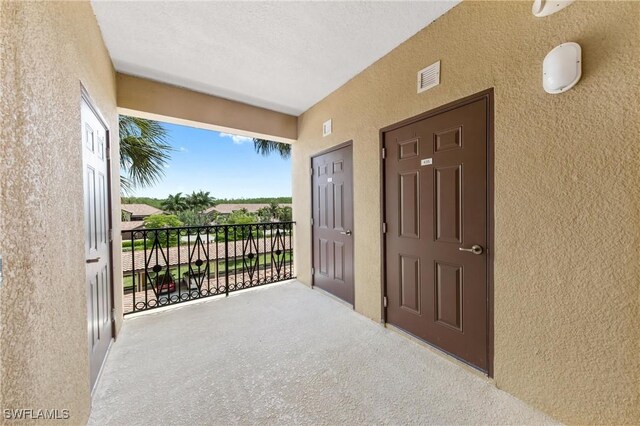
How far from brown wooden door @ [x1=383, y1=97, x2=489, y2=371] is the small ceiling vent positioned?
0.84 ft

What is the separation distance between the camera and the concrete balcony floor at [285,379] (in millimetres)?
1461

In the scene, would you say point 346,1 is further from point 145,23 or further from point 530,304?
point 530,304

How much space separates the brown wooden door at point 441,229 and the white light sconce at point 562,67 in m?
0.36

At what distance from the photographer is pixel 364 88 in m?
2.66

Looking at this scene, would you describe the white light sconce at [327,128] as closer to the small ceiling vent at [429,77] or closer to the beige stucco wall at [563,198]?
the small ceiling vent at [429,77]

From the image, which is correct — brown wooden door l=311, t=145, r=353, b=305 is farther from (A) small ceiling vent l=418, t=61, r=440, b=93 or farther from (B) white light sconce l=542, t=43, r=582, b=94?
(B) white light sconce l=542, t=43, r=582, b=94

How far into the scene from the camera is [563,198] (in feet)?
4.45

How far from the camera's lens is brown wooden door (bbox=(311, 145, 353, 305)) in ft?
9.88

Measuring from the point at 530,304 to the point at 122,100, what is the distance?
403cm

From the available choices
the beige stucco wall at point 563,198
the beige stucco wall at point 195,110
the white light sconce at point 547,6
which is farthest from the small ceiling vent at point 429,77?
the beige stucco wall at point 195,110

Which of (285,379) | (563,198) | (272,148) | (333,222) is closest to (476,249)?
(563,198)

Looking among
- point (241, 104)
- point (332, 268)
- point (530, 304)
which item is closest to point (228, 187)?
point (241, 104)

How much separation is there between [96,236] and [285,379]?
1768 mm

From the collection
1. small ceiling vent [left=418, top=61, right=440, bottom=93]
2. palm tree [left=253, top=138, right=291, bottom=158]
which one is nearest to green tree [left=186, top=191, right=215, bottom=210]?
palm tree [left=253, top=138, right=291, bottom=158]
